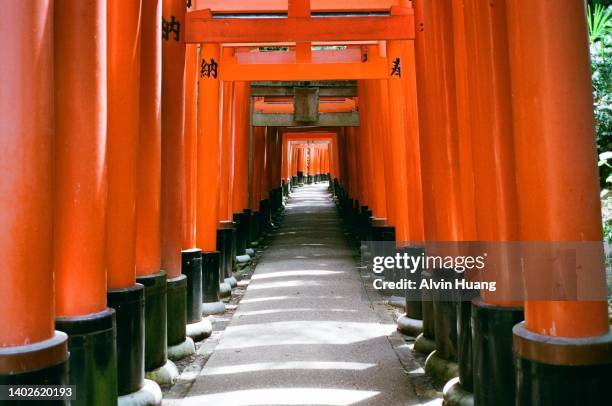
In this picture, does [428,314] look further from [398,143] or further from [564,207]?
[398,143]

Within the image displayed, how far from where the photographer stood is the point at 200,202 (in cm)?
719

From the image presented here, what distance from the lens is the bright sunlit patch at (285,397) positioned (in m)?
3.71

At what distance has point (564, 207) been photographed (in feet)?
7.18

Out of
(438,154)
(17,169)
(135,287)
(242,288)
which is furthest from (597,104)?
(17,169)

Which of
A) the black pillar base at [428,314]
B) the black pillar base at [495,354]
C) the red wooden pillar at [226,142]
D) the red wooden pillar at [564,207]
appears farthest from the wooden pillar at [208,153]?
the red wooden pillar at [564,207]

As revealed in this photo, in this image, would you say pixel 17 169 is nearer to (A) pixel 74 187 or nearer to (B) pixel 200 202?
(A) pixel 74 187

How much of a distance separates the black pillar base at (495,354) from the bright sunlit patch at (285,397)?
3.52ft

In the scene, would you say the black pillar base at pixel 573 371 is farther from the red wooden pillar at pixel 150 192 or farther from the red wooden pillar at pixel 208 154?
the red wooden pillar at pixel 208 154

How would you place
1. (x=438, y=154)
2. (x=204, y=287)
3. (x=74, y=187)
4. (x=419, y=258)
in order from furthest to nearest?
(x=204, y=287), (x=419, y=258), (x=438, y=154), (x=74, y=187)

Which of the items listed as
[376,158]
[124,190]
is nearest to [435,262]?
[124,190]

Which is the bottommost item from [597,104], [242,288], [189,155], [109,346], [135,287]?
[242,288]

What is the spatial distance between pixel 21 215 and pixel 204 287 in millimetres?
4786

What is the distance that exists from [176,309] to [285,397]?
1.57m
